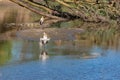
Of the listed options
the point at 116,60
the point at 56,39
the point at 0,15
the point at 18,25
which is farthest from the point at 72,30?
the point at 0,15

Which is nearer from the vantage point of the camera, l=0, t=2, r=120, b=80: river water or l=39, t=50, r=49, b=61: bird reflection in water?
l=0, t=2, r=120, b=80: river water

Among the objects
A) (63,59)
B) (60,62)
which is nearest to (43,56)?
(63,59)

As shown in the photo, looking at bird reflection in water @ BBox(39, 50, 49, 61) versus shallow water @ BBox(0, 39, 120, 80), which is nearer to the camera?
shallow water @ BBox(0, 39, 120, 80)

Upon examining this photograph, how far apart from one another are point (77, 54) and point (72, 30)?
9.49 m

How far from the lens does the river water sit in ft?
54.0

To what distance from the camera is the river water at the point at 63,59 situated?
16453 mm

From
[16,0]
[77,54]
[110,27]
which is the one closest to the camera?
[77,54]

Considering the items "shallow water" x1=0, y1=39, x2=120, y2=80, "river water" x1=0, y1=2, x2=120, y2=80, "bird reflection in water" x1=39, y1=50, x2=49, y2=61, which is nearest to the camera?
"shallow water" x1=0, y1=39, x2=120, y2=80

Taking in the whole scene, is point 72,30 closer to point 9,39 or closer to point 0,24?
point 9,39

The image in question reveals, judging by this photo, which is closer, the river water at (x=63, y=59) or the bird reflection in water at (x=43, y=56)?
the river water at (x=63, y=59)

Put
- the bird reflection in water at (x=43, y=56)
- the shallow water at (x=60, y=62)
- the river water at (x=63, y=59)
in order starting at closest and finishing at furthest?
the shallow water at (x=60, y=62), the river water at (x=63, y=59), the bird reflection in water at (x=43, y=56)

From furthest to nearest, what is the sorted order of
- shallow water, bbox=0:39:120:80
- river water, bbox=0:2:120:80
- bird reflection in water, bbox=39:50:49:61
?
bird reflection in water, bbox=39:50:49:61, river water, bbox=0:2:120:80, shallow water, bbox=0:39:120:80

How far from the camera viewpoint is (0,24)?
3656cm

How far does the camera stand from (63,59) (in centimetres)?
1994
